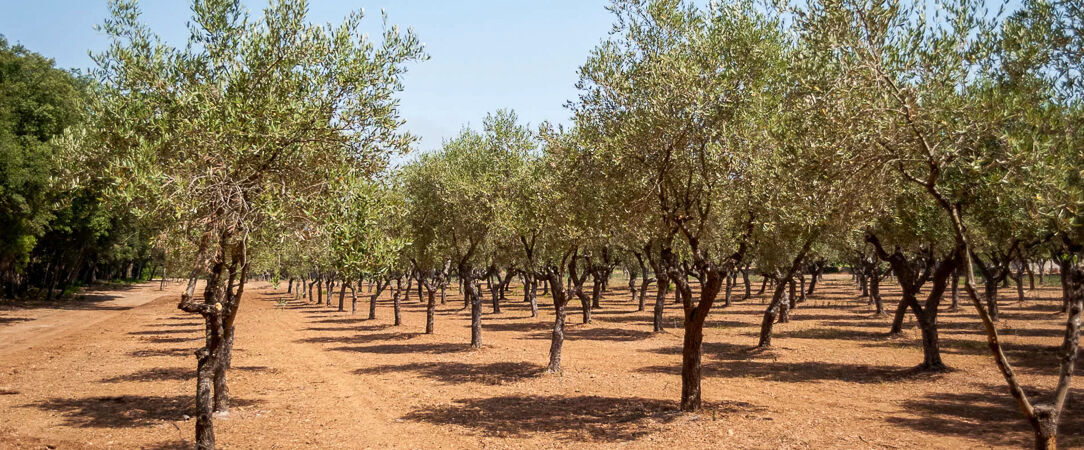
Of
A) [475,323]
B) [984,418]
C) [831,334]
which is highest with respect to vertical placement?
[475,323]

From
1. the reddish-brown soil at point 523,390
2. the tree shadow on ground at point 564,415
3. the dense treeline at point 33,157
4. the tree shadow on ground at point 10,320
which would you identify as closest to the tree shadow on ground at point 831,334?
the reddish-brown soil at point 523,390

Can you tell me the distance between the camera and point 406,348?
34.4 m

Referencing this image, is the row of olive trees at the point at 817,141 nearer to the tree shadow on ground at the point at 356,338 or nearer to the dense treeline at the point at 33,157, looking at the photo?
the tree shadow on ground at the point at 356,338

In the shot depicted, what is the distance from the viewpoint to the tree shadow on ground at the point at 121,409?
1759 centimetres

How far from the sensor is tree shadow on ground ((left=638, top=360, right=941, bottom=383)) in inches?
966

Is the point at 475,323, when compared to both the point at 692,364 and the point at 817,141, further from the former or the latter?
the point at 817,141

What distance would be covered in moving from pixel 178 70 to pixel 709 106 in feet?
38.5

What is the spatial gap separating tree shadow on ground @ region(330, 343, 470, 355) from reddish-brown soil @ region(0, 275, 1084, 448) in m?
0.11

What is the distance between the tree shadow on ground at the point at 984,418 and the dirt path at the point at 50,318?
36684mm

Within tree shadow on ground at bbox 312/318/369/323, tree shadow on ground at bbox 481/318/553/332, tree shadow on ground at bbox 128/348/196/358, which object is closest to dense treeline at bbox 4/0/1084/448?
tree shadow on ground at bbox 128/348/196/358

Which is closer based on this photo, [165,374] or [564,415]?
[564,415]

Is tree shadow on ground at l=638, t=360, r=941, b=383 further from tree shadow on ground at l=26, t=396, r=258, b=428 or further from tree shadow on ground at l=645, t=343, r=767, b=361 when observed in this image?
tree shadow on ground at l=26, t=396, r=258, b=428

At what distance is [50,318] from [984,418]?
59.0m

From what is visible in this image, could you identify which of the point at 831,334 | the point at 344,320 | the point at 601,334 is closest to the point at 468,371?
the point at 601,334
